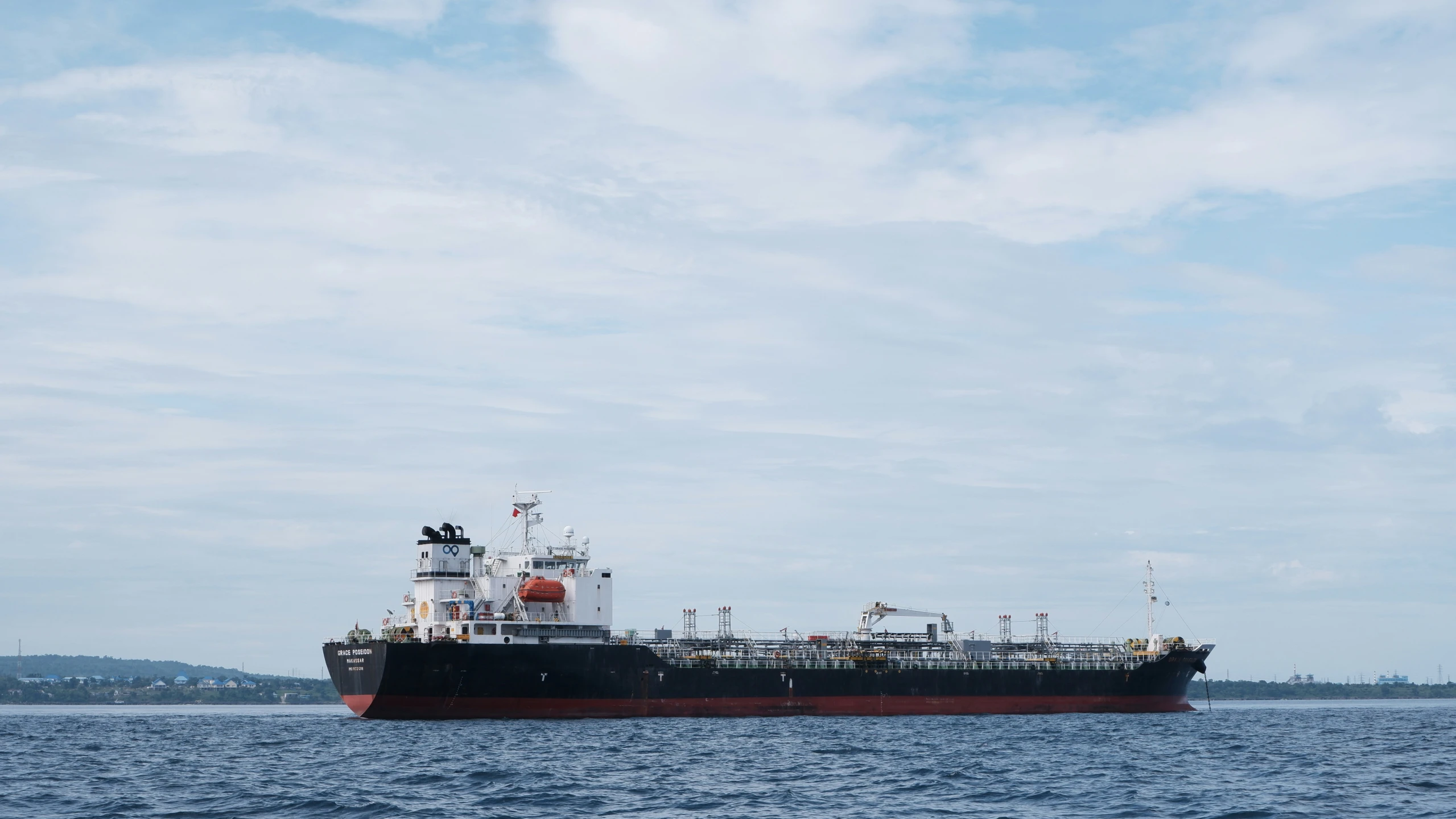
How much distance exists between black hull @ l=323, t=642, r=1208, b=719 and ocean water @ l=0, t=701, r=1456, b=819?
149cm

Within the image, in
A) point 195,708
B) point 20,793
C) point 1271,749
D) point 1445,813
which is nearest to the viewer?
point 1445,813

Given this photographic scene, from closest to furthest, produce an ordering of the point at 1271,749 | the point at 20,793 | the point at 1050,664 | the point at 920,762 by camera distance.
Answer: the point at 20,793
the point at 920,762
the point at 1271,749
the point at 1050,664

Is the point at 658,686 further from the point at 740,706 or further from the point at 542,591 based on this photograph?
the point at 542,591

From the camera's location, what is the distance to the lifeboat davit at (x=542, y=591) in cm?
8125

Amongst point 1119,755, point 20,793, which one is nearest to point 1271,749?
point 1119,755

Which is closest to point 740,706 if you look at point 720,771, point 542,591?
point 542,591

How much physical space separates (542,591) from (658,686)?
28.7ft

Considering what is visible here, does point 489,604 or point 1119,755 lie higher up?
point 489,604

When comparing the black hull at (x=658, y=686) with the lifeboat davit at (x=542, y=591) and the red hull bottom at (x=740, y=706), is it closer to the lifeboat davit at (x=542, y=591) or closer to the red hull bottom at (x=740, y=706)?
the red hull bottom at (x=740, y=706)

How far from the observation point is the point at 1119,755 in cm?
6088

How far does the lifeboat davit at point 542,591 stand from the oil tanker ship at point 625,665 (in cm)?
10

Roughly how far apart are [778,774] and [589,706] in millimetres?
30488

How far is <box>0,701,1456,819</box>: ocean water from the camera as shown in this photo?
41781mm

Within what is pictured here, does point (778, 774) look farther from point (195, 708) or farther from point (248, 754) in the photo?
point (195, 708)
